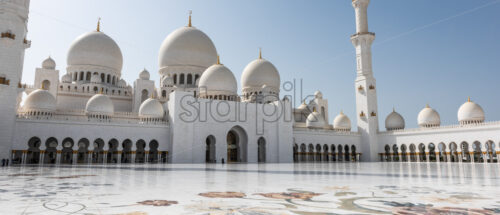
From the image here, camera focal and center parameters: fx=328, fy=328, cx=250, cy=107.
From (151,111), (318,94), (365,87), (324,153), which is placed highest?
(318,94)

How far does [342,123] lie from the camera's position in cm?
3070

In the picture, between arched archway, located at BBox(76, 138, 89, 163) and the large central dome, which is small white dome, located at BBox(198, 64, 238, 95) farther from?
arched archway, located at BBox(76, 138, 89, 163)

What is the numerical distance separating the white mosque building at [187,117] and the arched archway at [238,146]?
7 centimetres

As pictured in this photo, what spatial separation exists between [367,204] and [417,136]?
25.6 meters

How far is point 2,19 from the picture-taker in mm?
16031

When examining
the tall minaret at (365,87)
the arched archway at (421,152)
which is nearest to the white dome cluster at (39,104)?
the tall minaret at (365,87)

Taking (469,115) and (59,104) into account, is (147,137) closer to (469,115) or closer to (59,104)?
(59,104)

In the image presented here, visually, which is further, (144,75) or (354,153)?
(354,153)

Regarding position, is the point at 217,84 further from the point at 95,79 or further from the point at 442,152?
the point at 442,152

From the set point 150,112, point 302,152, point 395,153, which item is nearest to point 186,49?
point 150,112

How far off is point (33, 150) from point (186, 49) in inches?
536

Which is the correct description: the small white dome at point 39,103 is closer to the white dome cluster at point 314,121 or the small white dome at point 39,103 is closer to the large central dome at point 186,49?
the large central dome at point 186,49

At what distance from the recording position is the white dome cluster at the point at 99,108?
2130 cm

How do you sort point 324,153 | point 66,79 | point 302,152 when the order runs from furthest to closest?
point 324,153 < point 302,152 < point 66,79
